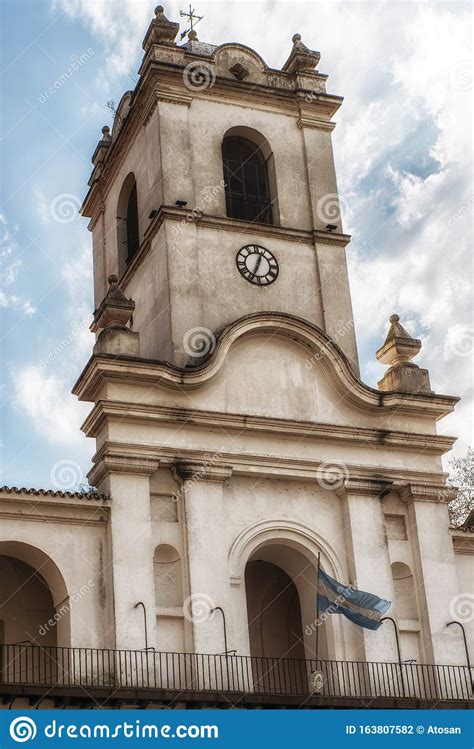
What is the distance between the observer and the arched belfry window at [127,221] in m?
30.8

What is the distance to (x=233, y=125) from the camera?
29.9 meters

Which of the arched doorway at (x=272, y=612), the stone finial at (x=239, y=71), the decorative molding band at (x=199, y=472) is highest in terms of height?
the stone finial at (x=239, y=71)

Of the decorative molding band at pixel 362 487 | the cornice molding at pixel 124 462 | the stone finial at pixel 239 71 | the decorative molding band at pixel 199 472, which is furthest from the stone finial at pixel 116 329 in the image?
the stone finial at pixel 239 71

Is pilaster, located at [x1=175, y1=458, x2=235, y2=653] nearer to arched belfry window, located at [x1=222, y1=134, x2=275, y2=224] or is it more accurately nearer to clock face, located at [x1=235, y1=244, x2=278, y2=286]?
clock face, located at [x1=235, y1=244, x2=278, y2=286]

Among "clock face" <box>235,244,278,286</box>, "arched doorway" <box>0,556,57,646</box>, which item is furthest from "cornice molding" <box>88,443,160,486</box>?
"clock face" <box>235,244,278,286</box>

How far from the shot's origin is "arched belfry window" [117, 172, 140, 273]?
3080 centimetres

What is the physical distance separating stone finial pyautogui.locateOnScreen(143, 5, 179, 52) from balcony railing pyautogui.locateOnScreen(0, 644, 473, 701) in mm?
15176

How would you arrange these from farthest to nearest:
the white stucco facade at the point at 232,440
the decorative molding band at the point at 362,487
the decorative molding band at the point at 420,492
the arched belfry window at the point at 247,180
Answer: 1. the arched belfry window at the point at 247,180
2. the decorative molding band at the point at 420,492
3. the decorative molding band at the point at 362,487
4. the white stucco facade at the point at 232,440

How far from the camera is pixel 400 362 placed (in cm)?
2805

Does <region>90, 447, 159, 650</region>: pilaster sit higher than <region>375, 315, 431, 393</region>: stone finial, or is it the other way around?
<region>375, 315, 431, 393</region>: stone finial

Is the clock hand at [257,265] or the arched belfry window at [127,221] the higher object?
the arched belfry window at [127,221]

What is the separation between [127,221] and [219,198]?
380 cm

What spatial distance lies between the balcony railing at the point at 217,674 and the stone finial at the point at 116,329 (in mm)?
6271

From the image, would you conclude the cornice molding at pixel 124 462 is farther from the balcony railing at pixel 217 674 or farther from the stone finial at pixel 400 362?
the stone finial at pixel 400 362
